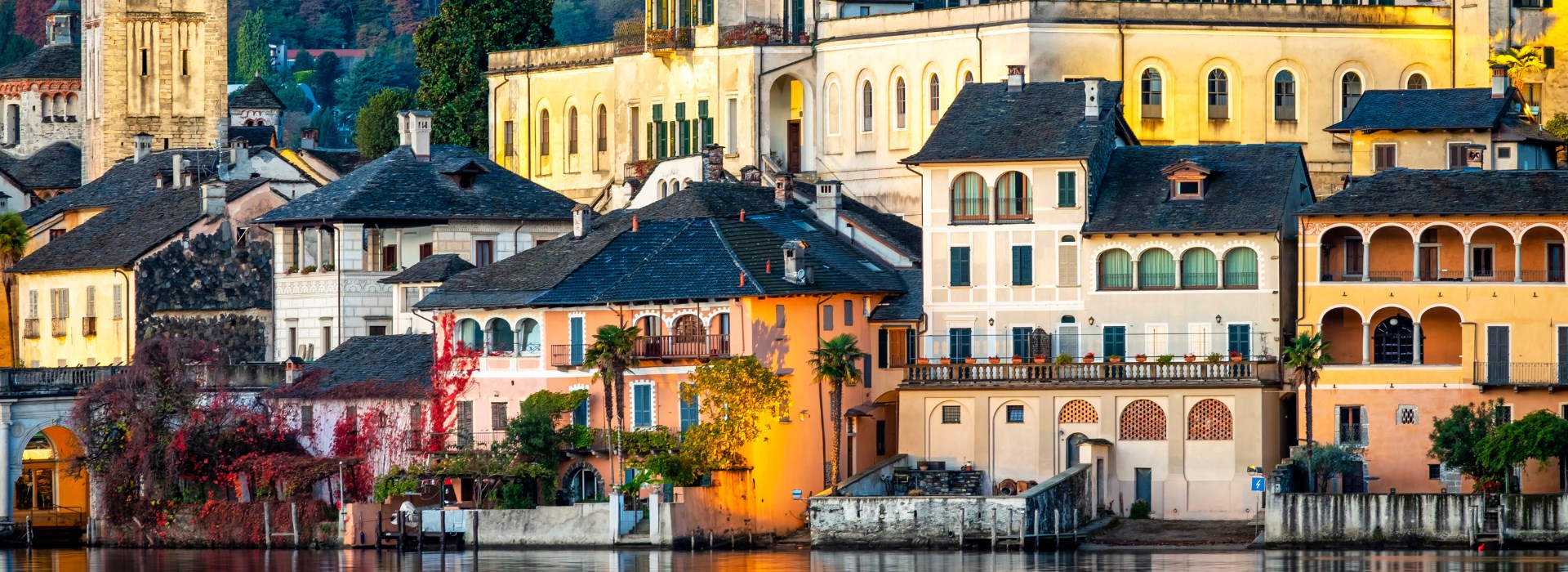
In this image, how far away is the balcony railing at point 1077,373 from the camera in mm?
96562

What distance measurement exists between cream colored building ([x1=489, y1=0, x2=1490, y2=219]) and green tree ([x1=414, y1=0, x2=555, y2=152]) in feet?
52.1

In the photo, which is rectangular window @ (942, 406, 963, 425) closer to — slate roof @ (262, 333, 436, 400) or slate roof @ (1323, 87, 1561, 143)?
slate roof @ (262, 333, 436, 400)

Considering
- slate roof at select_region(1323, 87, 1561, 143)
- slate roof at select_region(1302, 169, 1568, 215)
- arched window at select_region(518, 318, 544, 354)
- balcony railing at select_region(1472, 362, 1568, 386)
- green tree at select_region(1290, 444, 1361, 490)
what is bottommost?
green tree at select_region(1290, 444, 1361, 490)

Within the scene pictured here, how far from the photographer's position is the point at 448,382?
102 meters

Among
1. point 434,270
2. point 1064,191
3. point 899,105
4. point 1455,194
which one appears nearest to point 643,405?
point 434,270

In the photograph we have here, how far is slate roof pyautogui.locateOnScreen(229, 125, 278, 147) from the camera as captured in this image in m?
160

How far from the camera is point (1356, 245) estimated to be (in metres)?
98.6

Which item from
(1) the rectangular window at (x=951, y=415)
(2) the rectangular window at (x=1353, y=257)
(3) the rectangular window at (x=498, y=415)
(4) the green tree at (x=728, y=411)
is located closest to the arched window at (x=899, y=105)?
(1) the rectangular window at (x=951, y=415)

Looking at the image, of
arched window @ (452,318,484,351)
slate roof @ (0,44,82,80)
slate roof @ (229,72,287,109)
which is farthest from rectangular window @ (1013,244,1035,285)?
slate roof @ (0,44,82,80)

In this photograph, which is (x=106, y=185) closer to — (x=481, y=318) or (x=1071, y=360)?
(x=481, y=318)

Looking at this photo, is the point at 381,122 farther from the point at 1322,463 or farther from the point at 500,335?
the point at 1322,463

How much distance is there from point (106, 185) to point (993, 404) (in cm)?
4336

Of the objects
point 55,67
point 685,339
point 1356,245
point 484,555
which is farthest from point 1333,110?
point 55,67

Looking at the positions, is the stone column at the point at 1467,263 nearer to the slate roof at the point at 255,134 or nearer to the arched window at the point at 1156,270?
the arched window at the point at 1156,270
